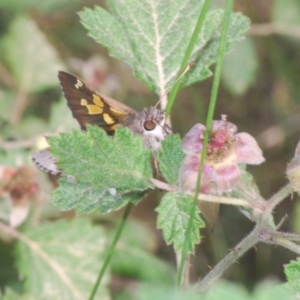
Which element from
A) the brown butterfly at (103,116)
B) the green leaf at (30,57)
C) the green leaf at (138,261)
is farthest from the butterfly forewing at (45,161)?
the green leaf at (30,57)

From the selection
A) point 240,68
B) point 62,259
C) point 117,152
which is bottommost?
point 62,259

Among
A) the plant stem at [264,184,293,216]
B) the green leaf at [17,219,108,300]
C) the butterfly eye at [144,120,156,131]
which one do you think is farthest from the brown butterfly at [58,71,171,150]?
the green leaf at [17,219,108,300]

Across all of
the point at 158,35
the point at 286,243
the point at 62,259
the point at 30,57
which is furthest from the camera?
the point at 30,57

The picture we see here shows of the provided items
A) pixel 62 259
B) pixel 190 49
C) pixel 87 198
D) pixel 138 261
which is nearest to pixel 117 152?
pixel 87 198

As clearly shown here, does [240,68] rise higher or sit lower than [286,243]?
higher

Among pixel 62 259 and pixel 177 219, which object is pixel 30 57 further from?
→ pixel 177 219

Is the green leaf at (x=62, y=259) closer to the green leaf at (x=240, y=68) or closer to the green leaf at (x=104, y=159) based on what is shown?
the green leaf at (x=104, y=159)
